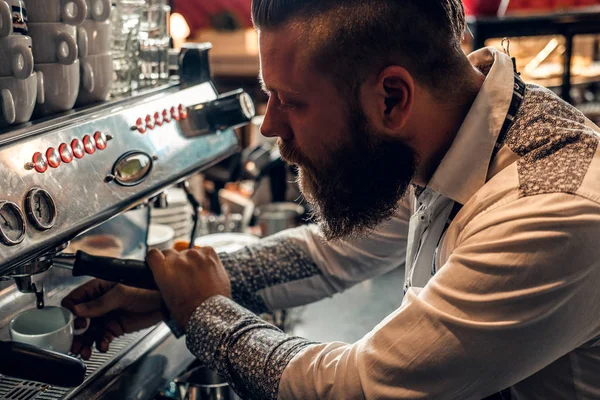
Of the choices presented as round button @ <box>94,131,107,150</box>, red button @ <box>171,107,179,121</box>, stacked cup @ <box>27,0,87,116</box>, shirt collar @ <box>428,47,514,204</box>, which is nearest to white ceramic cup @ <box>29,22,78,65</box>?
stacked cup @ <box>27,0,87,116</box>

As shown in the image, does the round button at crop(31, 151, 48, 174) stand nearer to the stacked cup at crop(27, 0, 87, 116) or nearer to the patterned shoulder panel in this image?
the stacked cup at crop(27, 0, 87, 116)

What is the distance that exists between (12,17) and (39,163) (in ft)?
0.65

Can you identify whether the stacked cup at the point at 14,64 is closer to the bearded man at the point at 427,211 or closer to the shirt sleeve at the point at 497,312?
the bearded man at the point at 427,211

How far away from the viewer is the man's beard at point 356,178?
101 cm

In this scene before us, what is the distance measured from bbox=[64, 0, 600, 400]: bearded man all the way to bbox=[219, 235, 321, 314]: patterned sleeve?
0.18 metres

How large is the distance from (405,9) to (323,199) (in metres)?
0.31

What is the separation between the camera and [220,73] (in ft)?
20.0

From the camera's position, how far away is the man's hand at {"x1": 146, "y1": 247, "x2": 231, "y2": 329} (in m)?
1.12

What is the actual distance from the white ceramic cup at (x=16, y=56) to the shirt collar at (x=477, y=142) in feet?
1.92

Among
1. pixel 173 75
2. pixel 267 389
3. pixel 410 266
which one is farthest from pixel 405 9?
pixel 173 75

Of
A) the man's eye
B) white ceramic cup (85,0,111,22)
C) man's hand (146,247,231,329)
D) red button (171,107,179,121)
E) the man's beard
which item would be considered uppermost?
white ceramic cup (85,0,111,22)

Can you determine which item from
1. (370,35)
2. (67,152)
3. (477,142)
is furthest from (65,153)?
(477,142)

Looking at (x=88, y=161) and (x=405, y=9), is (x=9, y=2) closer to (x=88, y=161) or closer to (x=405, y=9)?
(x=88, y=161)

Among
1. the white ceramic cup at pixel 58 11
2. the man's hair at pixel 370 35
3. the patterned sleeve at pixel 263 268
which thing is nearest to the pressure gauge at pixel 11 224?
the white ceramic cup at pixel 58 11
